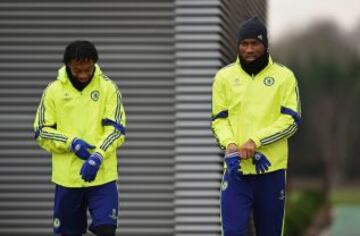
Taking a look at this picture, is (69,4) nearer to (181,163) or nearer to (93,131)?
(181,163)

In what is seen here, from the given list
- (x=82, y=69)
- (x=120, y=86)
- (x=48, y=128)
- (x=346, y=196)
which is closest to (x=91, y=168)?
(x=48, y=128)

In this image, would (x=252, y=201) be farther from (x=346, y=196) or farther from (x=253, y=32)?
(x=346, y=196)

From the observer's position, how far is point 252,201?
6.67 m

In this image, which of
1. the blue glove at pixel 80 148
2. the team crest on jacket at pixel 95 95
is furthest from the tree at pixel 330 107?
the blue glove at pixel 80 148

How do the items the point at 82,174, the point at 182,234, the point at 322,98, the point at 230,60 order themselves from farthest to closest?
the point at 322,98 → the point at 230,60 → the point at 182,234 → the point at 82,174

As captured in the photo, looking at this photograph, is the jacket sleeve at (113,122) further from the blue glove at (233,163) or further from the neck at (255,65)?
the neck at (255,65)

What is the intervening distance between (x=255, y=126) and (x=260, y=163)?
0.26m

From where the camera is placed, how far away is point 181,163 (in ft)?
30.8

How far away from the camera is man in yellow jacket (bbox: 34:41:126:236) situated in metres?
6.57

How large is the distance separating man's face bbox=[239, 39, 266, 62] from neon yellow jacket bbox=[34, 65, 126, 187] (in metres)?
0.89

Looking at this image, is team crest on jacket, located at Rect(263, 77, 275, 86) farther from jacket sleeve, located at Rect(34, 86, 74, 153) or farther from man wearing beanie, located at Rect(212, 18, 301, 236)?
jacket sleeve, located at Rect(34, 86, 74, 153)

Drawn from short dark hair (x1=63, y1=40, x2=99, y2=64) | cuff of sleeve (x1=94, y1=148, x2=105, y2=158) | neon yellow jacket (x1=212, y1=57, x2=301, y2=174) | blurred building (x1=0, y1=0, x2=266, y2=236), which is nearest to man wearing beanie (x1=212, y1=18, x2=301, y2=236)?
neon yellow jacket (x1=212, y1=57, x2=301, y2=174)

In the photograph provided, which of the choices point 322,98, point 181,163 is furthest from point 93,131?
point 322,98

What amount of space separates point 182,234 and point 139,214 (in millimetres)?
552
